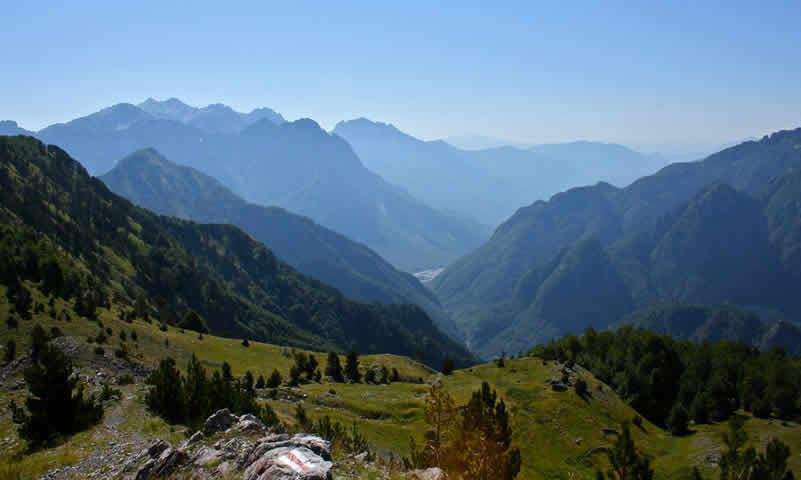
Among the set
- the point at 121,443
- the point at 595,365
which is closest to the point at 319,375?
the point at 121,443

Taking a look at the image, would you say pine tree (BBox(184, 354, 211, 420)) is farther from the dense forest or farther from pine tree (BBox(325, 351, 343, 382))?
the dense forest

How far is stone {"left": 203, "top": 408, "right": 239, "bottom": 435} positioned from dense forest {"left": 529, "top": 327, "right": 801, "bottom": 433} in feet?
265

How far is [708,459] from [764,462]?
30846mm

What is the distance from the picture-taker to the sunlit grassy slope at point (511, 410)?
5735cm

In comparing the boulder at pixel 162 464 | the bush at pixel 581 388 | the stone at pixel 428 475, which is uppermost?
the boulder at pixel 162 464

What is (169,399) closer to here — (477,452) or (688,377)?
(477,452)

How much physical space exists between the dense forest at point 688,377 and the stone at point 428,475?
74687 millimetres

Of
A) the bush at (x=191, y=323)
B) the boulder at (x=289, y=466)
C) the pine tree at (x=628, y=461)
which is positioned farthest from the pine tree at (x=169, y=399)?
the bush at (x=191, y=323)

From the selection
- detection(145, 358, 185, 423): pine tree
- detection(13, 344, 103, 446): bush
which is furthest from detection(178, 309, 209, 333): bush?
detection(145, 358, 185, 423): pine tree

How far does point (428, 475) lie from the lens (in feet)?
80.3

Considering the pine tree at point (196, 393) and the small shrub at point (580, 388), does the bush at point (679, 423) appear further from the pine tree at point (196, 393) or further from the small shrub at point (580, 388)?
the pine tree at point (196, 393)

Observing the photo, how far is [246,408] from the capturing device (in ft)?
128

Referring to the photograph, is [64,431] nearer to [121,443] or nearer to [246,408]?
[121,443]

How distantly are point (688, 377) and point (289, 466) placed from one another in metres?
117
